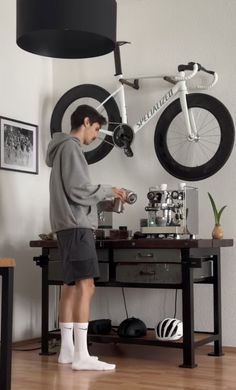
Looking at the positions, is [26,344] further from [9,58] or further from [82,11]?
[82,11]

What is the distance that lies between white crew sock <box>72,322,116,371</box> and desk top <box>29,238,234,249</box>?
551mm

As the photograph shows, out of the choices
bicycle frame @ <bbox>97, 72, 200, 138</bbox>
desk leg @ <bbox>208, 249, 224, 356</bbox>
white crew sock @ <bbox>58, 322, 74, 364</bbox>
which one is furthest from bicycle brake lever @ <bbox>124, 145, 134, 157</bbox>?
white crew sock @ <bbox>58, 322, 74, 364</bbox>

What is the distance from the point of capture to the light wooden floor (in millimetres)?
3213

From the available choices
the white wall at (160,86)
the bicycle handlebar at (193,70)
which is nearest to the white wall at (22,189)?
the white wall at (160,86)

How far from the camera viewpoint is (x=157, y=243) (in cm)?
378

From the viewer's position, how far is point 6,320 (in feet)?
7.54

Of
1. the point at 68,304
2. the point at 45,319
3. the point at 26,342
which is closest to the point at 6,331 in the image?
the point at 68,304

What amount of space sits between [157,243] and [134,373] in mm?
737

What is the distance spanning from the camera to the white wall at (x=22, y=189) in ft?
14.7

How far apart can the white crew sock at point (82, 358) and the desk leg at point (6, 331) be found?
131 centimetres

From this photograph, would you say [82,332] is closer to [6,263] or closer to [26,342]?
[26,342]

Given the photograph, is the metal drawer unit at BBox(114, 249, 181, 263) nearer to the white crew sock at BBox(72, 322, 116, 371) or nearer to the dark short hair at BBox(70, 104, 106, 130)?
the white crew sock at BBox(72, 322, 116, 371)

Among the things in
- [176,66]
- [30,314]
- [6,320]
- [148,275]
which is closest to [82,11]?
[6,320]

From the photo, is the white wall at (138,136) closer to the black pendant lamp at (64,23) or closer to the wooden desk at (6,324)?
the black pendant lamp at (64,23)
